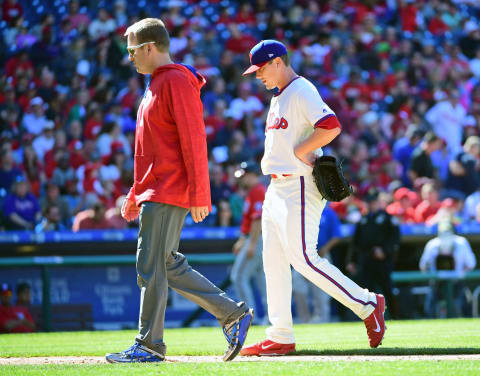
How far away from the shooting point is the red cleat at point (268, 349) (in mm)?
6164

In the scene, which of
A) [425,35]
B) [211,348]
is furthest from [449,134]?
[211,348]

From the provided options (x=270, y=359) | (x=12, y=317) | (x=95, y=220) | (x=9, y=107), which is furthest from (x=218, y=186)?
(x=270, y=359)

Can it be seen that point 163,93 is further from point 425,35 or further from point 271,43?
point 425,35

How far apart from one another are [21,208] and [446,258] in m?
5.67

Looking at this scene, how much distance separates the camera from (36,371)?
16.9 feet

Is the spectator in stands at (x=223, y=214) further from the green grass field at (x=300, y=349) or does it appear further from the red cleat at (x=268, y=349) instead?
the red cleat at (x=268, y=349)

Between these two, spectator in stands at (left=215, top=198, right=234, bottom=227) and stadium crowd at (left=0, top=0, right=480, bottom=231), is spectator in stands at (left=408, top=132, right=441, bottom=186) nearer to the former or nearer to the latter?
stadium crowd at (left=0, top=0, right=480, bottom=231)

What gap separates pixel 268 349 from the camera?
6.18 m

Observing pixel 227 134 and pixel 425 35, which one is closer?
pixel 227 134

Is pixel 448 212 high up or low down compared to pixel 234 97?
down

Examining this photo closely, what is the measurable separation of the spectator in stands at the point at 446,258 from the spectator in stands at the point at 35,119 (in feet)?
20.5

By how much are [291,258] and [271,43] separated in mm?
1386

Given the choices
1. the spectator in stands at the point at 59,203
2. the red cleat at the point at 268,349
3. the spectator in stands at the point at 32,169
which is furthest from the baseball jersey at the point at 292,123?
the spectator in stands at the point at 32,169

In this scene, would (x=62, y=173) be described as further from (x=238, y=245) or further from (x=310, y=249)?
(x=310, y=249)
